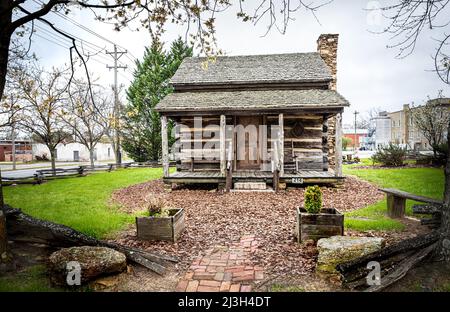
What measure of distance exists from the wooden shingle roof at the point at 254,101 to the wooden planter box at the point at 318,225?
694 centimetres

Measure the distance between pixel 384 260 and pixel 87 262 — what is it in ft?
13.2

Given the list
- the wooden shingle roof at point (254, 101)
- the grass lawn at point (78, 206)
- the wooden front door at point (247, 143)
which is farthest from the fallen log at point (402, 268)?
the wooden front door at point (247, 143)

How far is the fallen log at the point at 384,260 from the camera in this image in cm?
348

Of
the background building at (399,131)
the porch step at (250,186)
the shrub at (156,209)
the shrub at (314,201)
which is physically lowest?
the porch step at (250,186)

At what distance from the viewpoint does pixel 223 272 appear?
159 inches

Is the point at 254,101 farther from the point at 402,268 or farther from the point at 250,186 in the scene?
the point at 402,268

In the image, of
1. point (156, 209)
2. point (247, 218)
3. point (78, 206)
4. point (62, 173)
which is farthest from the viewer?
point (62, 173)

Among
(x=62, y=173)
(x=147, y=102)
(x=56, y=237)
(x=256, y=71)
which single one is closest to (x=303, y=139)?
(x=256, y=71)

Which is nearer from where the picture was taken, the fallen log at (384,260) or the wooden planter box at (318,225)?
the fallen log at (384,260)

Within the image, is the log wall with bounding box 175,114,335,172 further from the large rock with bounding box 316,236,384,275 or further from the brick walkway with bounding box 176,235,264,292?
the large rock with bounding box 316,236,384,275

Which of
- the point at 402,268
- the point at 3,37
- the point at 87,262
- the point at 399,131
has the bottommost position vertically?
the point at 402,268

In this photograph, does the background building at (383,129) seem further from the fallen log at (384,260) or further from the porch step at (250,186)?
the fallen log at (384,260)

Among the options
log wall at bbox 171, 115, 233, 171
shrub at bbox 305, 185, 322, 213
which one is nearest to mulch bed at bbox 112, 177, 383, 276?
shrub at bbox 305, 185, 322, 213

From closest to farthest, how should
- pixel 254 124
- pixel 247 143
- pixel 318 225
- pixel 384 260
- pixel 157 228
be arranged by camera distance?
1. pixel 384 260
2. pixel 318 225
3. pixel 157 228
4. pixel 254 124
5. pixel 247 143
